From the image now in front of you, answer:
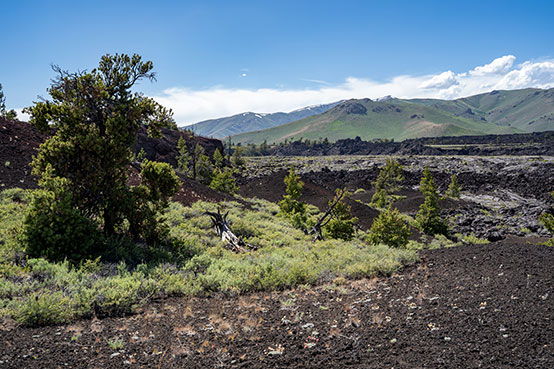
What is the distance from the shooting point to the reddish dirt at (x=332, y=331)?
16.8 ft

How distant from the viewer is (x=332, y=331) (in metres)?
6.16

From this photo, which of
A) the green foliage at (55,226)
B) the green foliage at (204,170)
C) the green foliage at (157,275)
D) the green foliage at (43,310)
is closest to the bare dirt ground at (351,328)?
the green foliage at (43,310)

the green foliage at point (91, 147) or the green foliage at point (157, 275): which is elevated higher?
the green foliage at point (91, 147)

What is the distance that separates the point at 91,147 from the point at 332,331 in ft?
30.0

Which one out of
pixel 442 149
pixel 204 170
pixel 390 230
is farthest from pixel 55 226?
pixel 442 149

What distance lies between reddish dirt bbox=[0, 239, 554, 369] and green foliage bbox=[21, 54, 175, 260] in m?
4.54

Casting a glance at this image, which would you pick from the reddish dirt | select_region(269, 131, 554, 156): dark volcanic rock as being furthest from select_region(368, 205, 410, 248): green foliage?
select_region(269, 131, 554, 156): dark volcanic rock

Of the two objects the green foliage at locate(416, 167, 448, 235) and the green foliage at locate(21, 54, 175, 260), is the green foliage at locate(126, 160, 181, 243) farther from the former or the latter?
A: the green foliage at locate(416, 167, 448, 235)

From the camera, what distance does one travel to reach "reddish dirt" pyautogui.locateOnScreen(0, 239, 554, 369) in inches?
202

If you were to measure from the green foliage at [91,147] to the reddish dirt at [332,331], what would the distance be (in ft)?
14.9

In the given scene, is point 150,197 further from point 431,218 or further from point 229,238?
point 431,218

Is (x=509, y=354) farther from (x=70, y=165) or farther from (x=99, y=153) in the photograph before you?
(x=70, y=165)

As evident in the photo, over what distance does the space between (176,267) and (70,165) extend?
492 cm

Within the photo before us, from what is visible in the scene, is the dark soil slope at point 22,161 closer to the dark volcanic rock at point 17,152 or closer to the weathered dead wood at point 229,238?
the dark volcanic rock at point 17,152
